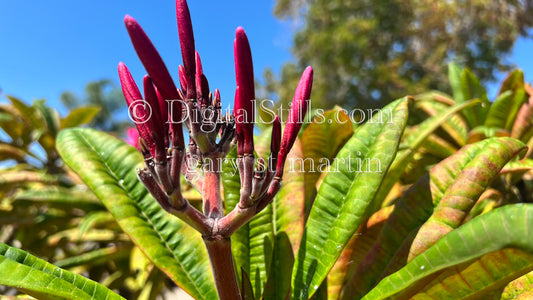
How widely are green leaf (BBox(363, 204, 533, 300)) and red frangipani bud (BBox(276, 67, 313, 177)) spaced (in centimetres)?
29

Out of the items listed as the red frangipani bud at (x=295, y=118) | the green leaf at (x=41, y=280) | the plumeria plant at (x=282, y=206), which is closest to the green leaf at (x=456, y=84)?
the plumeria plant at (x=282, y=206)

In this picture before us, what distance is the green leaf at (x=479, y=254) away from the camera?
52cm

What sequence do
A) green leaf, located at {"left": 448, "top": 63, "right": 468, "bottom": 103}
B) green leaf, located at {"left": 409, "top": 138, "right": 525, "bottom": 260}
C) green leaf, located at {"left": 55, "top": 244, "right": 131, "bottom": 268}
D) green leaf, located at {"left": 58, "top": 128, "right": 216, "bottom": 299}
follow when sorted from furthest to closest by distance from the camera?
green leaf, located at {"left": 448, "top": 63, "right": 468, "bottom": 103}, green leaf, located at {"left": 55, "top": 244, "right": 131, "bottom": 268}, green leaf, located at {"left": 58, "top": 128, "right": 216, "bottom": 299}, green leaf, located at {"left": 409, "top": 138, "right": 525, "bottom": 260}

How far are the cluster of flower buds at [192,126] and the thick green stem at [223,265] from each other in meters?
0.02

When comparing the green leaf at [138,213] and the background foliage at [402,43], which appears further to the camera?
the background foliage at [402,43]

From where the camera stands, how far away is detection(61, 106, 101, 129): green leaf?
2922mm

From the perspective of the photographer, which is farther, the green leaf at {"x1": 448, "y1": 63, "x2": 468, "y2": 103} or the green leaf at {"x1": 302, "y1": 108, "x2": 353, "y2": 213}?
the green leaf at {"x1": 448, "y1": 63, "x2": 468, "y2": 103}

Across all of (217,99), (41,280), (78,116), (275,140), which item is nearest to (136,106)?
(217,99)

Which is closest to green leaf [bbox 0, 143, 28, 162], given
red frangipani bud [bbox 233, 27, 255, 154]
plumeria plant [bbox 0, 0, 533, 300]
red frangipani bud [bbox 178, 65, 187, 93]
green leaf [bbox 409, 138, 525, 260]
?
plumeria plant [bbox 0, 0, 533, 300]

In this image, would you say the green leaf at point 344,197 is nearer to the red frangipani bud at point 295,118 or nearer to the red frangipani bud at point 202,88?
the red frangipani bud at point 295,118

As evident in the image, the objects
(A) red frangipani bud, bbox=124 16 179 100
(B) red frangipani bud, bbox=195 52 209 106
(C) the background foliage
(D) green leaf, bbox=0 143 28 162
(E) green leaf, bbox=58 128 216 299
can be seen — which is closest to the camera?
(A) red frangipani bud, bbox=124 16 179 100

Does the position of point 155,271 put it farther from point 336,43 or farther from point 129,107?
point 336,43

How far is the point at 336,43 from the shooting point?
43.3 ft

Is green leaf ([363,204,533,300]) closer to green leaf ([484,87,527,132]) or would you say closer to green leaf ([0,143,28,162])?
green leaf ([484,87,527,132])
